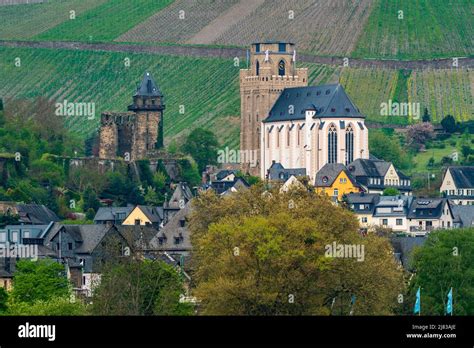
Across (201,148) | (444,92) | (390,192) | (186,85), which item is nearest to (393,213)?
(390,192)

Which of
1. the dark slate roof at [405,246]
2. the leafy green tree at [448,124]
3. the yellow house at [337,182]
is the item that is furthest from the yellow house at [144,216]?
the leafy green tree at [448,124]

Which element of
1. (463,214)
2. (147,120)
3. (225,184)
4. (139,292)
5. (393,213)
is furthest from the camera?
(147,120)

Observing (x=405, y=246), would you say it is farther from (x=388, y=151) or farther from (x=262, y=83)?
(x=262, y=83)

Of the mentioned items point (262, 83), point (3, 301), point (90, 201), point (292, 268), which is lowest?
point (3, 301)

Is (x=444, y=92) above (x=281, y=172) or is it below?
above

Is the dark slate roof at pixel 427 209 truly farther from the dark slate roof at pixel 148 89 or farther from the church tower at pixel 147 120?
the dark slate roof at pixel 148 89
